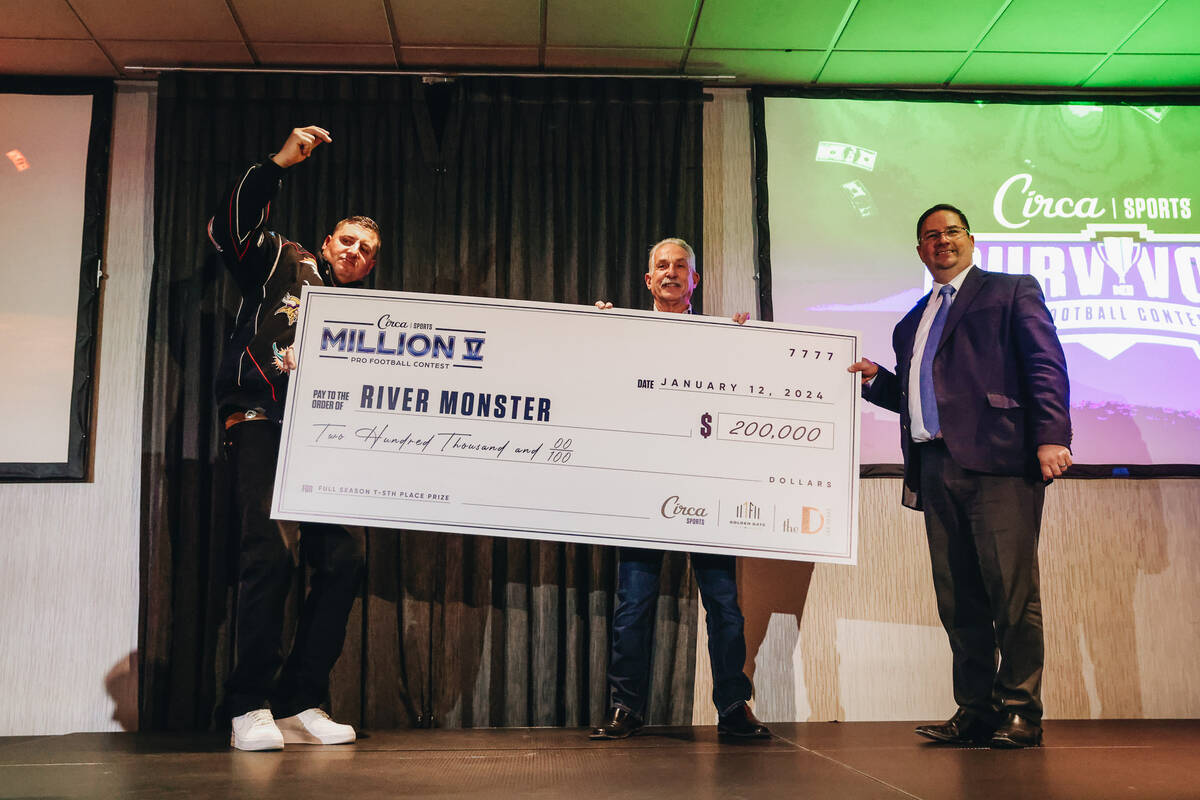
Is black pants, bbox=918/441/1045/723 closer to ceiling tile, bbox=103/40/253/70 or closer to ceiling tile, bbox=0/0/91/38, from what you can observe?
ceiling tile, bbox=103/40/253/70

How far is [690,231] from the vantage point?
130 inches

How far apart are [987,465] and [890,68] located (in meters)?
1.73

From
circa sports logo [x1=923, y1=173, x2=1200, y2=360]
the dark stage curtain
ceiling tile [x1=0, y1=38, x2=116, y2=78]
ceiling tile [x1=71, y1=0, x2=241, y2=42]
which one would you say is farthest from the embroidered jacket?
circa sports logo [x1=923, y1=173, x2=1200, y2=360]

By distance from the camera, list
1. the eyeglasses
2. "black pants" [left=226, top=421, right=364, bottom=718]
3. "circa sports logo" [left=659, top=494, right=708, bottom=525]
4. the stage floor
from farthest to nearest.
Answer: the eyeglasses, "circa sports logo" [left=659, top=494, right=708, bottom=525], "black pants" [left=226, top=421, right=364, bottom=718], the stage floor

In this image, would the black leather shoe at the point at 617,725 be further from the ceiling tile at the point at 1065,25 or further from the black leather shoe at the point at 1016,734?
the ceiling tile at the point at 1065,25

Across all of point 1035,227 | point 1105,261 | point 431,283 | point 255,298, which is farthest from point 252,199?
point 1105,261

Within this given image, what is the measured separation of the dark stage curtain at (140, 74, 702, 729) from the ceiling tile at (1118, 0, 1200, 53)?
1571 millimetres

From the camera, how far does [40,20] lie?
306 cm

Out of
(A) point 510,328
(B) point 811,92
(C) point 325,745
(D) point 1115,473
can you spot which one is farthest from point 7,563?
(D) point 1115,473

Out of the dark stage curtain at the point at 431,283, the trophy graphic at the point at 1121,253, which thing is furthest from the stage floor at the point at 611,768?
the trophy graphic at the point at 1121,253

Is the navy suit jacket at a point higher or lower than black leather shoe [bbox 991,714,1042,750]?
higher

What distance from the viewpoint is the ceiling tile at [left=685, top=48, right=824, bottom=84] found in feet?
10.9

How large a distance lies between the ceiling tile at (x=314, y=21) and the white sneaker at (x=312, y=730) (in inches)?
87.5

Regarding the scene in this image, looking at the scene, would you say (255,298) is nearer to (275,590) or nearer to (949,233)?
(275,590)
